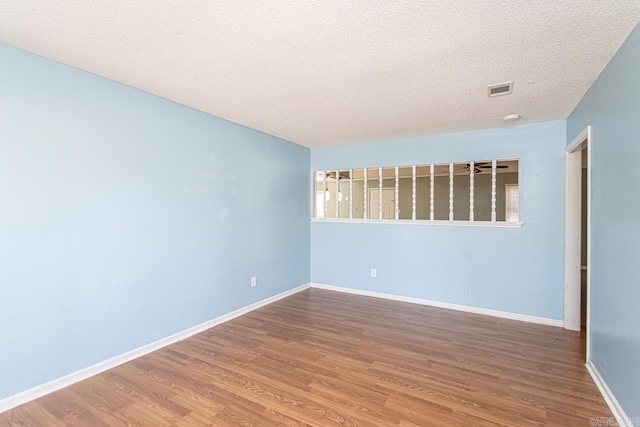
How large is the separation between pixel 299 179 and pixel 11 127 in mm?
3316

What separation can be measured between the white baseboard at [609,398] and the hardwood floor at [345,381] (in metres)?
0.04

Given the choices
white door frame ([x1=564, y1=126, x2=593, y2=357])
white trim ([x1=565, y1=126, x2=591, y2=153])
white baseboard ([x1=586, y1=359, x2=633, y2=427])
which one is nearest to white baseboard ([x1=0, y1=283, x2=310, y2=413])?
white baseboard ([x1=586, y1=359, x2=633, y2=427])

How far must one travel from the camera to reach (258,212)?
3.95 meters

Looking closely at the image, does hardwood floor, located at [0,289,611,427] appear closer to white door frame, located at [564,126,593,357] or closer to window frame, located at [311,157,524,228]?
white door frame, located at [564,126,593,357]

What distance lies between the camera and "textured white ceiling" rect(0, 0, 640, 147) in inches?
60.8

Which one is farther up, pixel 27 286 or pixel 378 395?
pixel 27 286

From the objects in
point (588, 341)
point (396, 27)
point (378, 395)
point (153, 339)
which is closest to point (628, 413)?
point (588, 341)

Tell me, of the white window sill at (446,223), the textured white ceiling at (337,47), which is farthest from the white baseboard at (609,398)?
the textured white ceiling at (337,47)

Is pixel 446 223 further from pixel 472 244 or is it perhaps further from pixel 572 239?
pixel 572 239

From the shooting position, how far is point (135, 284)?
259 centimetres

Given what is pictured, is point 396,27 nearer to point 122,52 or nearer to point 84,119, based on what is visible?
point 122,52

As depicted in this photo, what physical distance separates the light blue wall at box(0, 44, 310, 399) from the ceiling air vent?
2706 mm

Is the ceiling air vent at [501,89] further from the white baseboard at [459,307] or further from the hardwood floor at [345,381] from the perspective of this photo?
the white baseboard at [459,307]

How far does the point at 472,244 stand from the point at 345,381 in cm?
251
